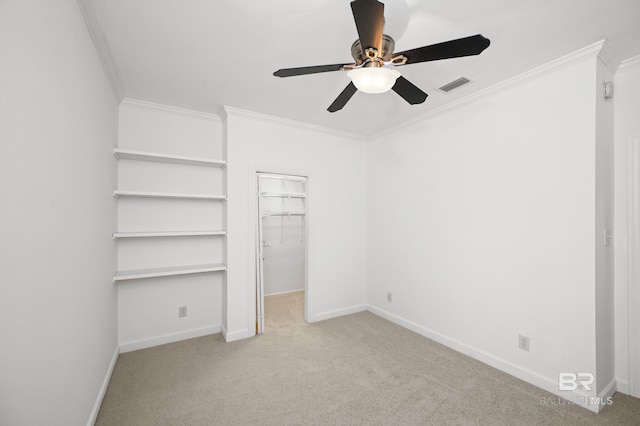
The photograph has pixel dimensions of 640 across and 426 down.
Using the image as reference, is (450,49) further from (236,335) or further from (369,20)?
(236,335)

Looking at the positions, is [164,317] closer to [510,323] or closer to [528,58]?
[510,323]

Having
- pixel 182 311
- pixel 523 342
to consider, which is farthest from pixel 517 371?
pixel 182 311

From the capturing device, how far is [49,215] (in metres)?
1.29

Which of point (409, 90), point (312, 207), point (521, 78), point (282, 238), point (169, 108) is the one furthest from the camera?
point (282, 238)

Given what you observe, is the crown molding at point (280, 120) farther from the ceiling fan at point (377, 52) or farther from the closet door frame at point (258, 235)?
the ceiling fan at point (377, 52)

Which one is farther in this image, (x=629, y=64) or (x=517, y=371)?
(x=517, y=371)

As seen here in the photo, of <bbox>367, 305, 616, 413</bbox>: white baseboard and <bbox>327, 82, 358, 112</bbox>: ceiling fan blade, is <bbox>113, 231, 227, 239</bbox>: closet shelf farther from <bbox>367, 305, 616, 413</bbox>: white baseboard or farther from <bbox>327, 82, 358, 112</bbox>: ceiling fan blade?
<bbox>367, 305, 616, 413</bbox>: white baseboard

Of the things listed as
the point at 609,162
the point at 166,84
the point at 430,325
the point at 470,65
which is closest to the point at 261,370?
the point at 430,325

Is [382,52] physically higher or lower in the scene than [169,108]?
lower

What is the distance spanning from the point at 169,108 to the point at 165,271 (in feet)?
6.04

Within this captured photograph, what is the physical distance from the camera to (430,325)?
3.28m

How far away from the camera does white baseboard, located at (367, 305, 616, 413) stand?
2.08 m

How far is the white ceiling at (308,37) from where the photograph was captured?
1.67 meters

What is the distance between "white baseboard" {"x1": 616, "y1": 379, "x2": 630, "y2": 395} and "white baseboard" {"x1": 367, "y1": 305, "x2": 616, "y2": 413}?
0.05 meters
